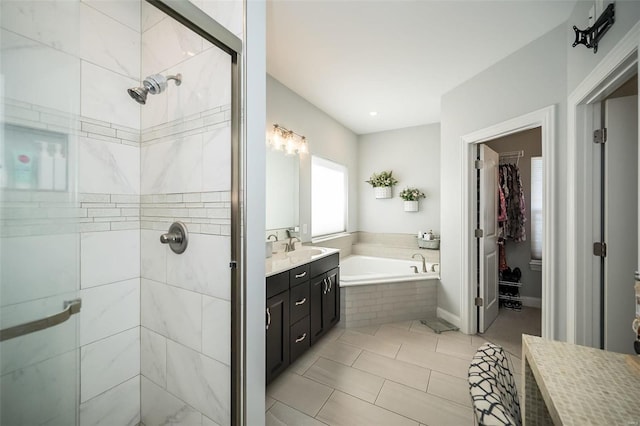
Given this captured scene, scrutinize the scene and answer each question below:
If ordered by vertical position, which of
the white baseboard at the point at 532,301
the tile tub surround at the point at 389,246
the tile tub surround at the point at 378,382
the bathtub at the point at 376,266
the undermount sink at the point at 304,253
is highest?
the undermount sink at the point at 304,253

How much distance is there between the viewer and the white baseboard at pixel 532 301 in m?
3.42

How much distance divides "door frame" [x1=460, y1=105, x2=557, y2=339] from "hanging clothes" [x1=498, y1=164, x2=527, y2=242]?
1.05 meters

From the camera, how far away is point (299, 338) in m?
2.10

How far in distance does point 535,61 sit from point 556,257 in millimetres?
1553

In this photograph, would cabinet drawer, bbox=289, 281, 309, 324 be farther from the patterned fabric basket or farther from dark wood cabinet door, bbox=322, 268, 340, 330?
the patterned fabric basket

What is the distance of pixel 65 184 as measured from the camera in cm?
76

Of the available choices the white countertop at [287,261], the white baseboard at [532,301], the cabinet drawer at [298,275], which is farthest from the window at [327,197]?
the white baseboard at [532,301]

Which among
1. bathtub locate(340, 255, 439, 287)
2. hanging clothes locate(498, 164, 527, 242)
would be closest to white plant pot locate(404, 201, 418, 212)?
bathtub locate(340, 255, 439, 287)

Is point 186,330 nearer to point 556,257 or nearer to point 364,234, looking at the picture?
point 556,257

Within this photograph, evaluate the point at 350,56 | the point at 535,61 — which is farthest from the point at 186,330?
the point at 535,61

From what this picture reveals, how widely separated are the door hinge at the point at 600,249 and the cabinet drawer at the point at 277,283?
2026 millimetres

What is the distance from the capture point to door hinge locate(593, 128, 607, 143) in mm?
1575

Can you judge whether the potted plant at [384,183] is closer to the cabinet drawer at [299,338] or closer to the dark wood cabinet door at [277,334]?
the cabinet drawer at [299,338]

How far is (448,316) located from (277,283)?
2.20 meters
